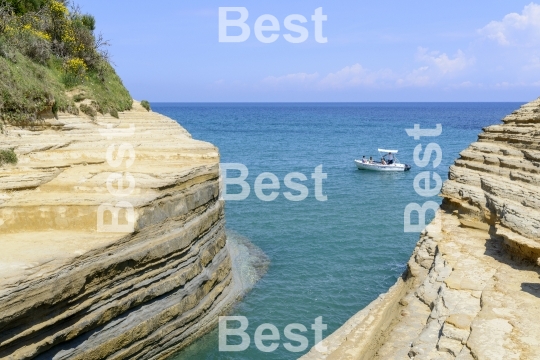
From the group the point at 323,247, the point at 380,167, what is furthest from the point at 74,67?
the point at 380,167

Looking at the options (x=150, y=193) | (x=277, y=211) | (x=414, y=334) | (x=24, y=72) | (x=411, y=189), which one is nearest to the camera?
(x=414, y=334)

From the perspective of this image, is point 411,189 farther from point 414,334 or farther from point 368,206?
point 414,334

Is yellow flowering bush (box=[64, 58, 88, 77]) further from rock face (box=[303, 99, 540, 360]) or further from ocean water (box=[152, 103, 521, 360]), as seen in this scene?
rock face (box=[303, 99, 540, 360])

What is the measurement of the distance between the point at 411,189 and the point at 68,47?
80.3 feet

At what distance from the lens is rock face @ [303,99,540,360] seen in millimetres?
8258

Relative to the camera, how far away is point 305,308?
16594mm

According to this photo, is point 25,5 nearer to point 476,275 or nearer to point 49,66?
point 49,66

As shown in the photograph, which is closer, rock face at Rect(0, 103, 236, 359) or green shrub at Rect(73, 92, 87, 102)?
rock face at Rect(0, 103, 236, 359)

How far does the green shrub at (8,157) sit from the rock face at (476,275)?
1016 centimetres

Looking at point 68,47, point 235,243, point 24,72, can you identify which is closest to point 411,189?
point 235,243

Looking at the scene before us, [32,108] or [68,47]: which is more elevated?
[68,47]

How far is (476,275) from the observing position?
10742mm

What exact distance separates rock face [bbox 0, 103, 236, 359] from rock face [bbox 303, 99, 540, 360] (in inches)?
172

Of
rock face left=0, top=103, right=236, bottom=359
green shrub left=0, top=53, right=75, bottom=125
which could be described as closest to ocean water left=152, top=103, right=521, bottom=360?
rock face left=0, top=103, right=236, bottom=359
